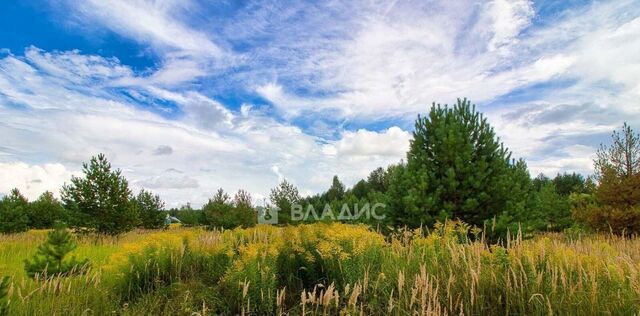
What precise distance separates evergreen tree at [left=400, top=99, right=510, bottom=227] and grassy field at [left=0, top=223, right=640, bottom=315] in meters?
2.96

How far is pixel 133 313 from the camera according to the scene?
3830 mm

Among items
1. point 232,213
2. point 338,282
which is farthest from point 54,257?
point 232,213

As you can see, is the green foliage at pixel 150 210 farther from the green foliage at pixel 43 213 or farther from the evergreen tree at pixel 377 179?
the evergreen tree at pixel 377 179

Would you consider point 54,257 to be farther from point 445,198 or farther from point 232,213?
point 232,213

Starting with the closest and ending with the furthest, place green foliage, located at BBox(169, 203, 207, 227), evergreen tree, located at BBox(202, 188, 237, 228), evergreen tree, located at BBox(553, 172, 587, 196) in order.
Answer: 1. evergreen tree, located at BBox(202, 188, 237, 228)
2. green foliage, located at BBox(169, 203, 207, 227)
3. evergreen tree, located at BBox(553, 172, 587, 196)

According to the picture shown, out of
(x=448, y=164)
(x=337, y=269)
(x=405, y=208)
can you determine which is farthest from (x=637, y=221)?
(x=337, y=269)

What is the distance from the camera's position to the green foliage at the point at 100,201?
14938mm

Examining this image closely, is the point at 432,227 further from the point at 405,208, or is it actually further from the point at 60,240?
the point at 60,240

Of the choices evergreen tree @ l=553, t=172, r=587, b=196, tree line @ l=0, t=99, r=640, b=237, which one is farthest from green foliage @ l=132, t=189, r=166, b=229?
evergreen tree @ l=553, t=172, r=587, b=196

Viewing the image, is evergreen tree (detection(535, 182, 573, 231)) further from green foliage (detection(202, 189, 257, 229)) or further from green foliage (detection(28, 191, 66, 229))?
green foliage (detection(28, 191, 66, 229))

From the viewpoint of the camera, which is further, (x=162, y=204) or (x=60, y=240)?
(x=162, y=204)

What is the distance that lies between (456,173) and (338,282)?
565 centimetres

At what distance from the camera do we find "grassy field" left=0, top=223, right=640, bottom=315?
3.58 meters

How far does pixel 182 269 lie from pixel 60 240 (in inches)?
84.6
